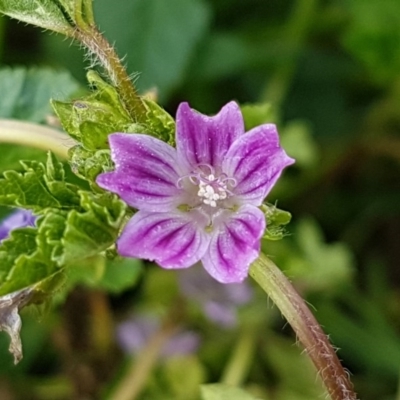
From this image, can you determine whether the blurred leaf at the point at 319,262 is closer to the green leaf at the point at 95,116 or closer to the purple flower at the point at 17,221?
the purple flower at the point at 17,221

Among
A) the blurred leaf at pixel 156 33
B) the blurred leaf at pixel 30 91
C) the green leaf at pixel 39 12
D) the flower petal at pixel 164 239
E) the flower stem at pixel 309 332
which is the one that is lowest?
the flower stem at pixel 309 332

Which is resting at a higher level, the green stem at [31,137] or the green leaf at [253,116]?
the green leaf at [253,116]

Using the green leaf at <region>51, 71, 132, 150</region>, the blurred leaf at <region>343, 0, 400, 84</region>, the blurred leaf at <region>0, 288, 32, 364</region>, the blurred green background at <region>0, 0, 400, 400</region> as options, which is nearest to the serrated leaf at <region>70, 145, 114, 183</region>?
the green leaf at <region>51, 71, 132, 150</region>

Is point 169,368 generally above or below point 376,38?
below

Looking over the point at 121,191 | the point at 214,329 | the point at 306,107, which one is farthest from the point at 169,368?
the point at 121,191

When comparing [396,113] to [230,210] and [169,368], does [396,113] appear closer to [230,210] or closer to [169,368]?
[169,368]

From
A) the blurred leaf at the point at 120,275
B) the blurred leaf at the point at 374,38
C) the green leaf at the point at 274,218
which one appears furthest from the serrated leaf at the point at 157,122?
the blurred leaf at the point at 374,38
